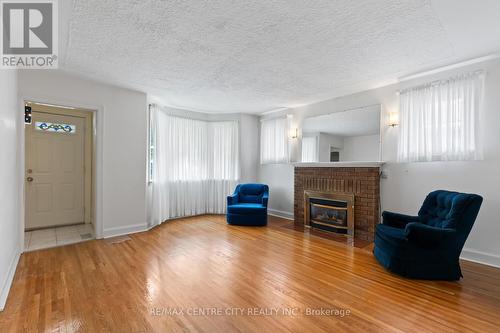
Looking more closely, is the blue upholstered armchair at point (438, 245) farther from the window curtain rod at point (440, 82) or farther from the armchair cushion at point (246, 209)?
the armchair cushion at point (246, 209)

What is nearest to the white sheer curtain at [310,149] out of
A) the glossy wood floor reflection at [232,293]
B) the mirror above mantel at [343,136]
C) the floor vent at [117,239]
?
the mirror above mantel at [343,136]

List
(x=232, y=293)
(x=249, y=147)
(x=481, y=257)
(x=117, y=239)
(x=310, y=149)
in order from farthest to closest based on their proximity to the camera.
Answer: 1. (x=249, y=147)
2. (x=310, y=149)
3. (x=117, y=239)
4. (x=481, y=257)
5. (x=232, y=293)

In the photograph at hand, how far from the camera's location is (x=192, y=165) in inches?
221

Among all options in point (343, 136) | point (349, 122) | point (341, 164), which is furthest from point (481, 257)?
point (349, 122)

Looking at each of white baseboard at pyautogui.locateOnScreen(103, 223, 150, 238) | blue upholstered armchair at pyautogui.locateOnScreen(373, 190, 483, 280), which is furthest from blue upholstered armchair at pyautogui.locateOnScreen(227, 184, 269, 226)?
blue upholstered armchair at pyautogui.locateOnScreen(373, 190, 483, 280)

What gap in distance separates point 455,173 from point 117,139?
5188 mm

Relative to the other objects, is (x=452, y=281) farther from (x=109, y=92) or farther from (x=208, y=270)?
(x=109, y=92)

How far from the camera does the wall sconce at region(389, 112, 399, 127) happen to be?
12.2ft

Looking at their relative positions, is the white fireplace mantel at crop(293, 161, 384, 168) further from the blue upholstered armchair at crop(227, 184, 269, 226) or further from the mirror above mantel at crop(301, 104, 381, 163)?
the blue upholstered armchair at crop(227, 184, 269, 226)

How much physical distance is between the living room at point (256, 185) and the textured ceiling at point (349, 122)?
33 mm

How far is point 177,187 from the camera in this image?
5.32 meters

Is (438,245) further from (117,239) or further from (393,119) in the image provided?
(117,239)

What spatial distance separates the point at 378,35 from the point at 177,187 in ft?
15.1

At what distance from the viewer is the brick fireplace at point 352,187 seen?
385cm
